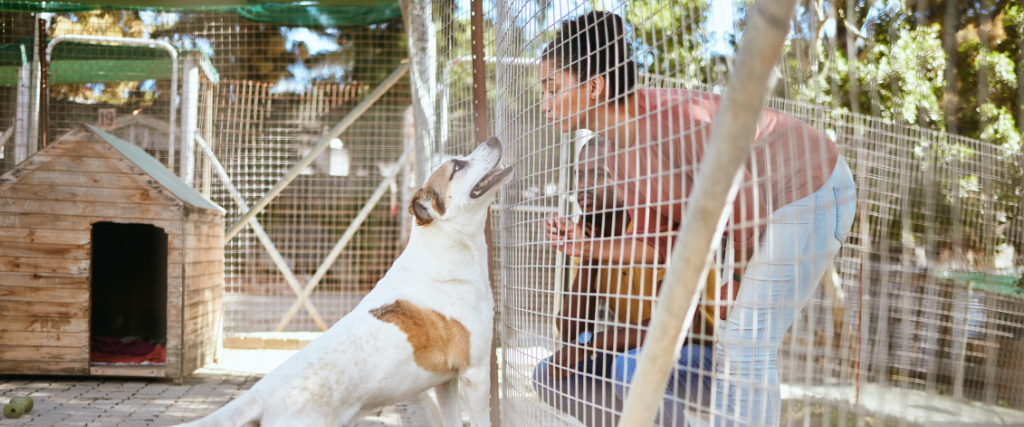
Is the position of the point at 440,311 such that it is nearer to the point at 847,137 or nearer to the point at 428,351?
the point at 428,351

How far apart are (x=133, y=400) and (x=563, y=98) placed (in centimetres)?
328

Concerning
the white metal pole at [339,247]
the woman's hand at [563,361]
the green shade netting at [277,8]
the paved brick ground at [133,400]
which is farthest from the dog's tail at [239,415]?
the green shade netting at [277,8]

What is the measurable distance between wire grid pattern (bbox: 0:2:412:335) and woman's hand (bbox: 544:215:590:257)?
4700mm

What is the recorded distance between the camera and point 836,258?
3352mm

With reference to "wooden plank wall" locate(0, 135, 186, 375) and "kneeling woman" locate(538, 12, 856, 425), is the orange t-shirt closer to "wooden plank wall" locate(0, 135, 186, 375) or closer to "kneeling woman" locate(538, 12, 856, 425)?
"kneeling woman" locate(538, 12, 856, 425)

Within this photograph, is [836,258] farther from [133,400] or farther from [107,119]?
[107,119]

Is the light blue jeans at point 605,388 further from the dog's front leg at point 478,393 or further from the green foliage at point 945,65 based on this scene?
the green foliage at point 945,65

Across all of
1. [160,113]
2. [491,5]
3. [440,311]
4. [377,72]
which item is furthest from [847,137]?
[160,113]

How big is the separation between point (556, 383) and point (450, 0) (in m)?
2.17

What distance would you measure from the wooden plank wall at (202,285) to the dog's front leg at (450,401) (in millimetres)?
2374

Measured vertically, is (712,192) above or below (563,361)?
above

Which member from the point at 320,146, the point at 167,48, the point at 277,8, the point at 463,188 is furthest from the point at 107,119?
the point at 463,188

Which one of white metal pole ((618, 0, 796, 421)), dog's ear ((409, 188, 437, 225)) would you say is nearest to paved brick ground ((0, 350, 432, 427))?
dog's ear ((409, 188, 437, 225))

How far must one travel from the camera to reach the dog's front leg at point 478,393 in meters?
2.34
